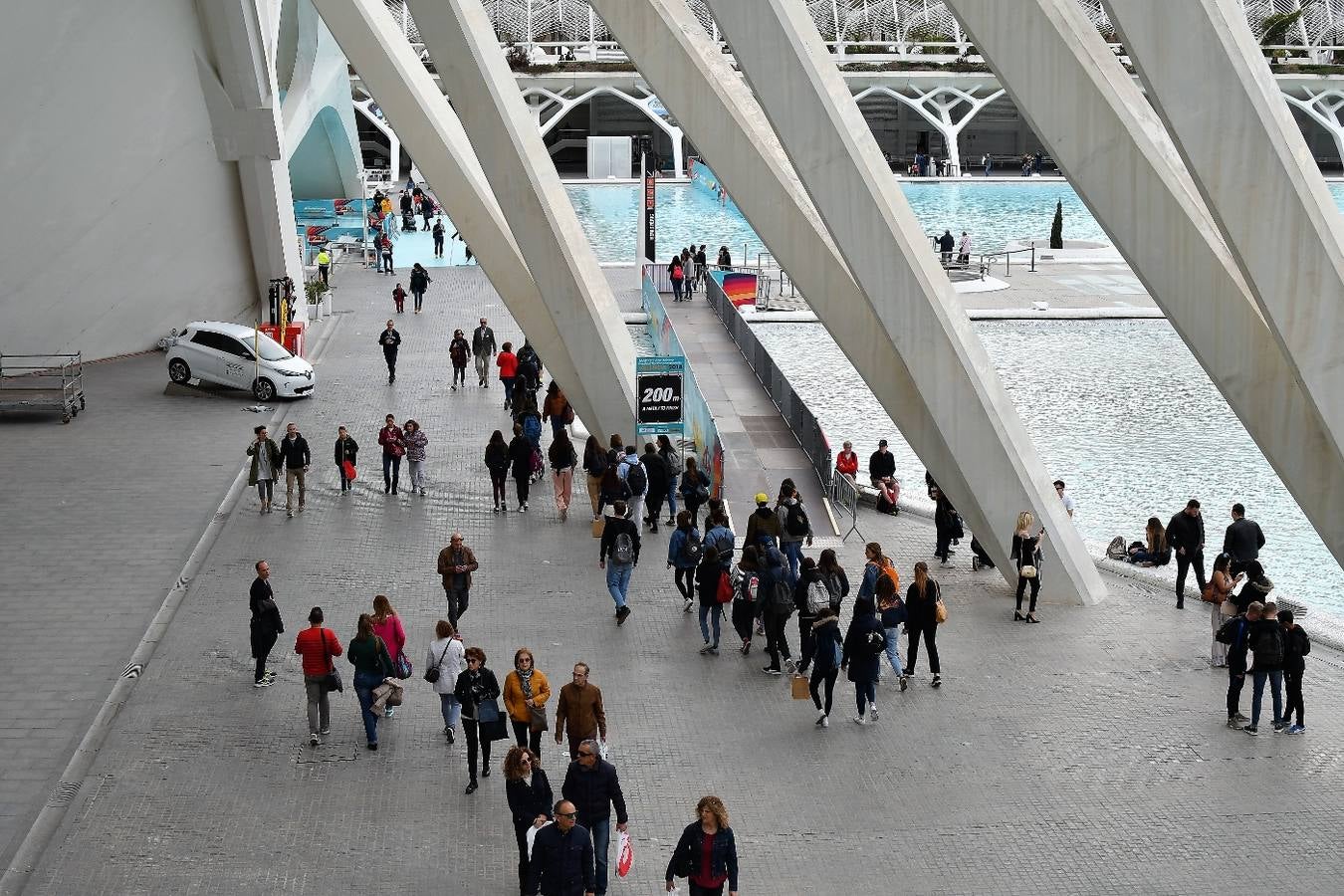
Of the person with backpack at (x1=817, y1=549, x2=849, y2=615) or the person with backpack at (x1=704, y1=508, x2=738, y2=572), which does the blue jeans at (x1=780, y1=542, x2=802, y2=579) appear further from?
the person with backpack at (x1=817, y1=549, x2=849, y2=615)

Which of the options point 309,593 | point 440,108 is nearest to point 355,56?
point 440,108

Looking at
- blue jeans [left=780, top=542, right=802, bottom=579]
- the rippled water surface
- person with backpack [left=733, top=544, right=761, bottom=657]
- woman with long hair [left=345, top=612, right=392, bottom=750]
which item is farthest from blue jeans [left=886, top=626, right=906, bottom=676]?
the rippled water surface

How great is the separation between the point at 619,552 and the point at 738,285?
2120 centimetres

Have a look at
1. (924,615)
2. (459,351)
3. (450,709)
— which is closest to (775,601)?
(924,615)

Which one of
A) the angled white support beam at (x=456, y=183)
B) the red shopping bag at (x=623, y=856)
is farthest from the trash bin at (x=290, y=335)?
the red shopping bag at (x=623, y=856)

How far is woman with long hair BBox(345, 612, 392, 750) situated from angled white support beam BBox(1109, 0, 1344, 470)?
20.8ft

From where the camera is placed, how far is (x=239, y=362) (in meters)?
25.4

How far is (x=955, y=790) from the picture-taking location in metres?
11.3

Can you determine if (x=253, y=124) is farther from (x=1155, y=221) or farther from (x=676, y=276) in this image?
(x=1155, y=221)

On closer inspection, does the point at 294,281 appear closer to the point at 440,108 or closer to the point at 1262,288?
the point at 440,108

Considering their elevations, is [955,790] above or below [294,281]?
below

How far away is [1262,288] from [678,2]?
7.58m

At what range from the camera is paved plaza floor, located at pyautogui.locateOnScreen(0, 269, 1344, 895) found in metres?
10.2

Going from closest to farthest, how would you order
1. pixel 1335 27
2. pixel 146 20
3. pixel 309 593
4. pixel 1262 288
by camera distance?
pixel 1262 288, pixel 309 593, pixel 146 20, pixel 1335 27
